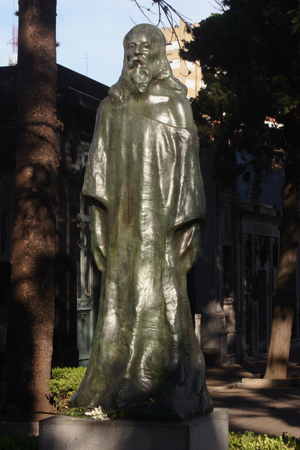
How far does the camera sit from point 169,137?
17.5 ft

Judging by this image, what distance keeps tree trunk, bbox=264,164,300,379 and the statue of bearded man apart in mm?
12384

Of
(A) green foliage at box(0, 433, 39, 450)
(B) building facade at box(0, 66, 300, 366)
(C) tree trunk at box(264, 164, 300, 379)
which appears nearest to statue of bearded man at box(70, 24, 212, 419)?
(A) green foliage at box(0, 433, 39, 450)

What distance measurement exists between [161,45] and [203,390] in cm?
242

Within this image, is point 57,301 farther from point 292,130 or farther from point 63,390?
point 292,130

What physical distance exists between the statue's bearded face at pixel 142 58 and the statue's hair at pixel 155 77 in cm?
3

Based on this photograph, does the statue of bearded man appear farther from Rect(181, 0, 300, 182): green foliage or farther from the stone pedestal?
Rect(181, 0, 300, 182): green foliage

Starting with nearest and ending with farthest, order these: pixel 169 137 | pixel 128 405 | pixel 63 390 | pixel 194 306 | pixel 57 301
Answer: pixel 128 405 → pixel 169 137 → pixel 63 390 → pixel 57 301 → pixel 194 306

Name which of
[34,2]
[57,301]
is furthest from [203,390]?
[57,301]

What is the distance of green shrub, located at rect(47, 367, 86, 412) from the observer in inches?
431

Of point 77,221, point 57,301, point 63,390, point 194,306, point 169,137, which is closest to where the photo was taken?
point 169,137

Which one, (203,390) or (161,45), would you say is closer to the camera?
(203,390)

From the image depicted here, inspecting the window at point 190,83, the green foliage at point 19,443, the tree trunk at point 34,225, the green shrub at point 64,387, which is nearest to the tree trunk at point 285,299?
the green shrub at point 64,387

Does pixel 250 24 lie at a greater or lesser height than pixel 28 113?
greater

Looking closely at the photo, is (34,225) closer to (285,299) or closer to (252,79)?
(285,299)
